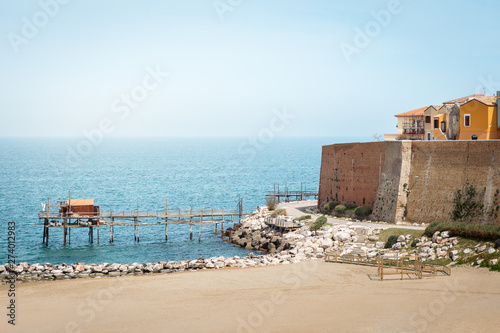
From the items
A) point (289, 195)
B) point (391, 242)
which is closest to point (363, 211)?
point (391, 242)

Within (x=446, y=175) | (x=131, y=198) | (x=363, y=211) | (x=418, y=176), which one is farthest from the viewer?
(x=131, y=198)

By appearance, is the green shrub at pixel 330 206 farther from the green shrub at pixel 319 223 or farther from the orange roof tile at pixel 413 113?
the orange roof tile at pixel 413 113

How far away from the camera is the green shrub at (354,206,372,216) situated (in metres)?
45.6

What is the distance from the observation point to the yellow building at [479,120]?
41.9 metres

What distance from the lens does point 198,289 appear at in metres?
31.2

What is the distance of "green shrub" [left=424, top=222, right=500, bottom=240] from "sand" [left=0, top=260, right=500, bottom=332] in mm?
3341

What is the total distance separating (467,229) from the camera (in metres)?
34.6

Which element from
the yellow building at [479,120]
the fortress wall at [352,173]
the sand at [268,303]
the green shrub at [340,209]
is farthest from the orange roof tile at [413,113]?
the sand at [268,303]

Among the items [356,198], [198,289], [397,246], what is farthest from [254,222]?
[198,289]

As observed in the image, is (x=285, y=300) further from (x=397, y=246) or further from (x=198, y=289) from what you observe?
(x=397, y=246)

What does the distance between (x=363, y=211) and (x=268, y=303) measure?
19700 mm

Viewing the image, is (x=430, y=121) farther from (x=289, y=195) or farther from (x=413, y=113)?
(x=289, y=195)

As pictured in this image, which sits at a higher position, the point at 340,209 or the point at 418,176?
the point at 418,176

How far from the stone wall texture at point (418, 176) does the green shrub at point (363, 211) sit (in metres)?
0.53
